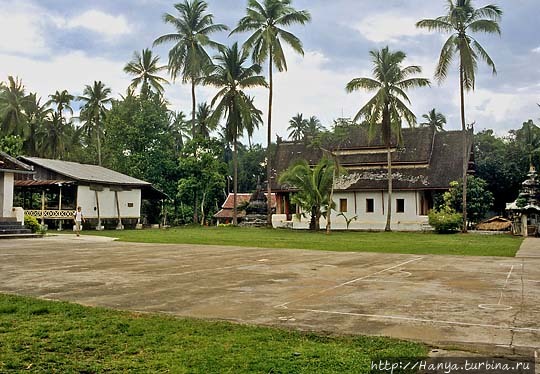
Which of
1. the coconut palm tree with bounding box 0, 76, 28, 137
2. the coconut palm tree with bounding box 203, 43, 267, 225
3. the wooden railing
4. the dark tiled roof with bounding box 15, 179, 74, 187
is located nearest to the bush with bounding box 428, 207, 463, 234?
the coconut palm tree with bounding box 203, 43, 267, 225

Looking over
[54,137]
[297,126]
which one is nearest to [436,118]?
[297,126]

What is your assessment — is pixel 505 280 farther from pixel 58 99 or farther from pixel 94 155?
pixel 58 99

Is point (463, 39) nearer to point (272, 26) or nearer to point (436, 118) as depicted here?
point (272, 26)

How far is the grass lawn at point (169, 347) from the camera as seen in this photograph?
393 cm

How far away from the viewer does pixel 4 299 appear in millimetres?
6566

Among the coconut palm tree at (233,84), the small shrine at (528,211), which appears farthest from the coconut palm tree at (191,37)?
the small shrine at (528,211)

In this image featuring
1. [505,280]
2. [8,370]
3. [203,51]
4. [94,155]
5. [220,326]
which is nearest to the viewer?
[8,370]

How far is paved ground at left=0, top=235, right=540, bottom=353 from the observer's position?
213 inches

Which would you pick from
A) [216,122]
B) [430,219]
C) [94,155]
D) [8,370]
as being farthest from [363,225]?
[8,370]

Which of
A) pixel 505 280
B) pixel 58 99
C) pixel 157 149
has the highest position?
pixel 58 99

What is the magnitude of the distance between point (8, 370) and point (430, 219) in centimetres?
2964

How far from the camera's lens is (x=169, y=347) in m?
4.46

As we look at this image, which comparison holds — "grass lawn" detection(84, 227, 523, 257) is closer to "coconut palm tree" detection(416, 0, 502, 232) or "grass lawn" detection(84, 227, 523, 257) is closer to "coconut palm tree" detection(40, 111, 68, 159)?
"coconut palm tree" detection(416, 0, 502, 232)

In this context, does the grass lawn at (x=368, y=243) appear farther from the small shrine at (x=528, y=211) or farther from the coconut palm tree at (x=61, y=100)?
the coconut palm tree at (x=61, y=100)
